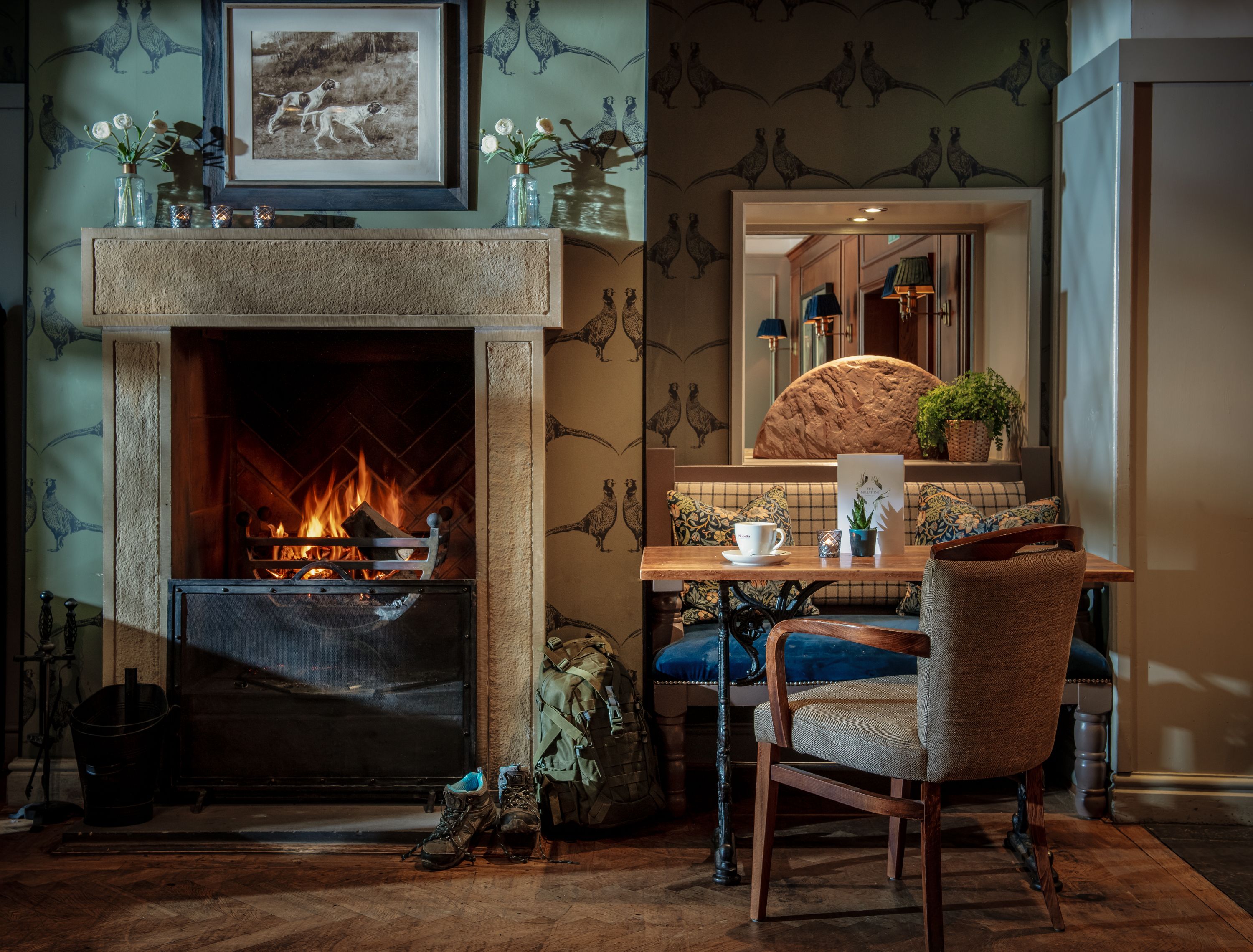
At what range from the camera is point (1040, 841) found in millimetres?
2383

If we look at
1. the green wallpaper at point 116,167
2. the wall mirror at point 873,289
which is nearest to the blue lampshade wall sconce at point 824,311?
the wall mirror at point 873,289

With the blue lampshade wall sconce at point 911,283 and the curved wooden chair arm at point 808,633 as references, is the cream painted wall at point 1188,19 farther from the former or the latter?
the curved wooden chair arm at point 808,633

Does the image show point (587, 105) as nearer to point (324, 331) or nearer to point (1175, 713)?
point (324, 331)

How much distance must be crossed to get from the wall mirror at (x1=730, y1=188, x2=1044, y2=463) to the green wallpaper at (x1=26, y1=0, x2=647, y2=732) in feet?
2.68

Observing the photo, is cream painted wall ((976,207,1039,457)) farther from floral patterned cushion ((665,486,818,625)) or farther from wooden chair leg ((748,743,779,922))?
wooden chair leg ((748,743,779,922))

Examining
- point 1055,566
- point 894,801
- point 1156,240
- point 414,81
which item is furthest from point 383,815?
point 1156,240

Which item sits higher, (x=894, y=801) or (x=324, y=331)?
(x=324, y=331)

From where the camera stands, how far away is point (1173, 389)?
3.13 meters

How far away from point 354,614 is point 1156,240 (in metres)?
2.84

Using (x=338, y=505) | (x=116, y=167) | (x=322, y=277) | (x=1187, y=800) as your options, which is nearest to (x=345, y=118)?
(x=322, y=277)

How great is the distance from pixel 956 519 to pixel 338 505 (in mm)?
2226

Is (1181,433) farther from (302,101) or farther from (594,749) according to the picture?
(302,101)

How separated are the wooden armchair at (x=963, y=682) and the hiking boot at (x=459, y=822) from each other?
99cm

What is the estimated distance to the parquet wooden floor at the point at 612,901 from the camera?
2.31m
